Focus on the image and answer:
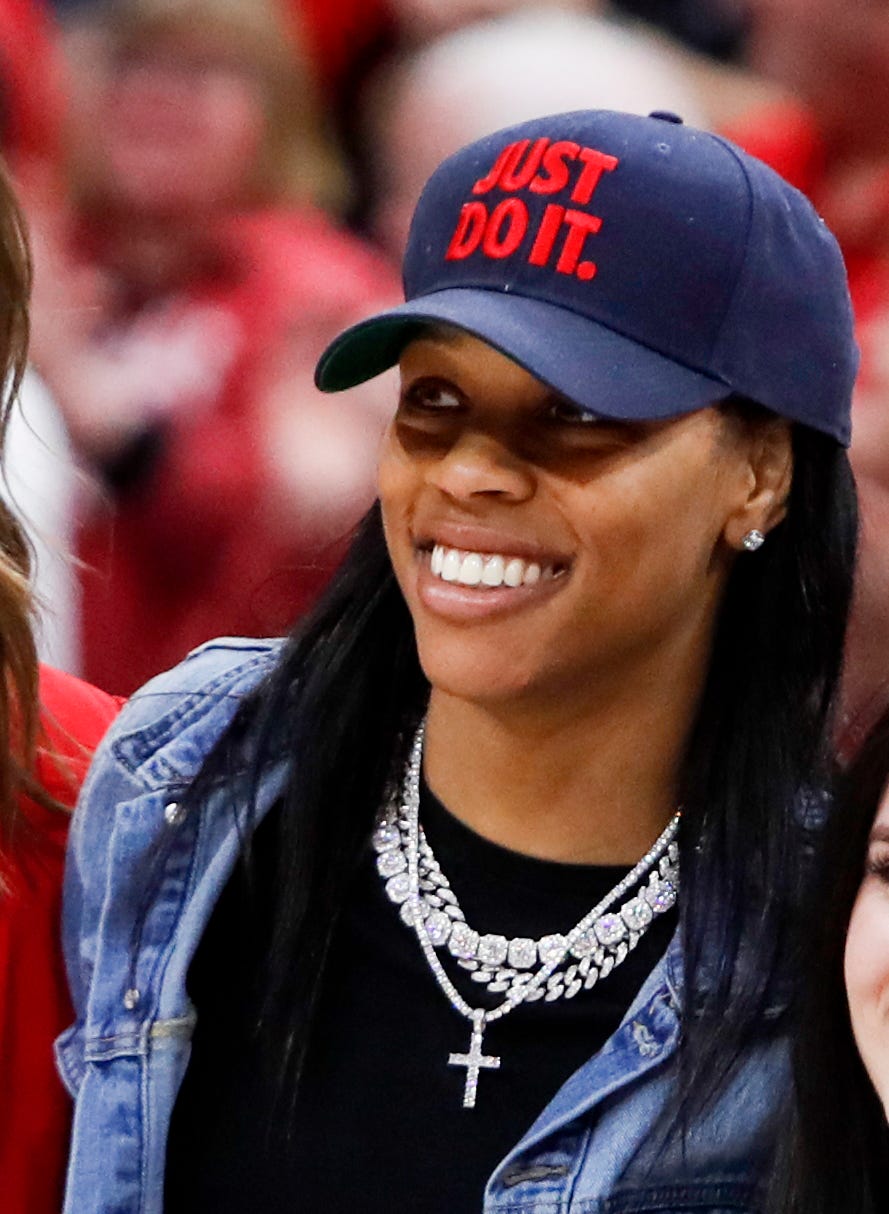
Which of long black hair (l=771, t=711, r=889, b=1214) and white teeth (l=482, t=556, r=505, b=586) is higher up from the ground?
white teeth (l=482, t=556, r=505, b=586)

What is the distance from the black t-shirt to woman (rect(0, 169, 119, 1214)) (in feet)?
0.38

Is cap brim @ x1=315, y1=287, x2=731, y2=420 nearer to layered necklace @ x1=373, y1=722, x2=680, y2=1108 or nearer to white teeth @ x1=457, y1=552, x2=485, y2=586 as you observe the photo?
white teeth @ x1=457, y1=552, x2=485, y2=586

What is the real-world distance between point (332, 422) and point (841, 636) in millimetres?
930

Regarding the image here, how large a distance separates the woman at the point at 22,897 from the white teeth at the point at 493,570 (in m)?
0.40

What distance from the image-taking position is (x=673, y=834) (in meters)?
1.38

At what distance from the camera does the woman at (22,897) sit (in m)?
1.42

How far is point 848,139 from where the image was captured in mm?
2105

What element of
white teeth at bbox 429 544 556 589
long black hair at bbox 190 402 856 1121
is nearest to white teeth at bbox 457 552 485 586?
white teeth at bbox 429 544 556 589

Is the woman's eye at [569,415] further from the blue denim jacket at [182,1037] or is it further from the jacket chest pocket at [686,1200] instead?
the jacket chest pocket at [686,1200]

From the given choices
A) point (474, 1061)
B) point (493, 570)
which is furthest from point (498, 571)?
point (474, 1061)

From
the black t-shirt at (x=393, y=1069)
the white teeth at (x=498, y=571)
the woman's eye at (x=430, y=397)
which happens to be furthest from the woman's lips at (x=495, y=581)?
the black t-shirt at (x=393, y=1069)

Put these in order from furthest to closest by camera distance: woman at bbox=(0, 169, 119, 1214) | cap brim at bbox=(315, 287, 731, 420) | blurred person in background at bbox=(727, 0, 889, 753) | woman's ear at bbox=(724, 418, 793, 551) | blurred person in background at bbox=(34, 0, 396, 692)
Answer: blurred person in background at bbox=(34, 0, 396, 692)
blurred person in background at bbox=(727, 0, 889, 753)
woman at bbox=(0, 169, 119, 1214)
woman's ear at bbox=(724, 418, 793, 551)
cap brim at bbox=(315, 287, 731, 420)

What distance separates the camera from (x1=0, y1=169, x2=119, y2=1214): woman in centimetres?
142

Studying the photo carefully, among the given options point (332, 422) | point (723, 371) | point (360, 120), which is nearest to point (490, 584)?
point (723, 371)
